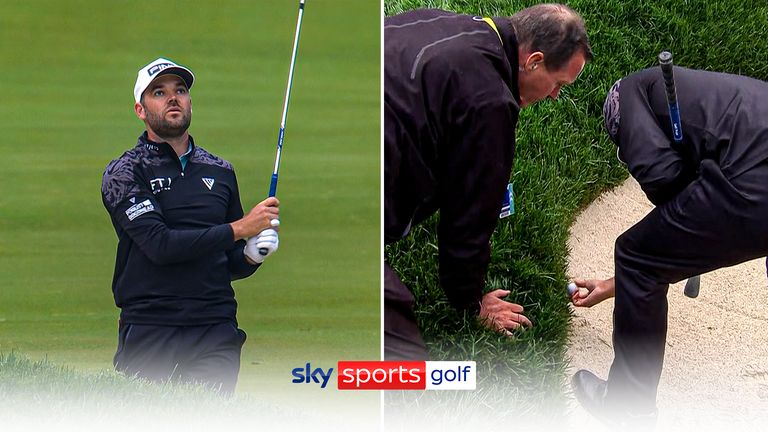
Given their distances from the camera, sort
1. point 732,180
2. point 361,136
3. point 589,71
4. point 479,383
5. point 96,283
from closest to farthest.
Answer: point 96,283 < point 361,136 < point 732,180 < point 479,383 < point 589,71

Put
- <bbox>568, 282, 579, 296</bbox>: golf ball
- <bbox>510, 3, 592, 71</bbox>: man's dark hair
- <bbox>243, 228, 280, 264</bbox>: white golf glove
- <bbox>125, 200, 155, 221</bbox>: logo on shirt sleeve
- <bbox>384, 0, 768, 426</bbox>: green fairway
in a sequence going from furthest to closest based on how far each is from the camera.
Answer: <bbox>568, 282, 579, 296</bbox>: golf ball, <bbox>384, 0, 768, 426</bbox>: green fairway, <bbox>510, 3, 592, 71</bbox>: man's dark hair, <bbox>243, 228, 280, 264</bbox>: white golf glove, <bbox>125, 200, 155, 221</bbox>: logo on shirt sleeve

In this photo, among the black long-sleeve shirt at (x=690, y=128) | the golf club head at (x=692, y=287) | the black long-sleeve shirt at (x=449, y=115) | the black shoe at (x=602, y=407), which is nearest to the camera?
the black long-sleeve shirt at (x=449, y=115)

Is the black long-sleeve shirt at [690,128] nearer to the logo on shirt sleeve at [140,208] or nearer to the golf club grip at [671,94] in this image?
the golf club grip at [671,94]

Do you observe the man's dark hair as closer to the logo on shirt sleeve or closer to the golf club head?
the logo on shirt sleeve

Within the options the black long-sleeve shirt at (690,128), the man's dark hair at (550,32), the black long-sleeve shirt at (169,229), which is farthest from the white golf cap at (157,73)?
the black long-sleeve shirt at (690,128)

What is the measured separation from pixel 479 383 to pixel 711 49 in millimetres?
2854

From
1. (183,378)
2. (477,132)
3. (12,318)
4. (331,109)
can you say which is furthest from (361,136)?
(12,318)

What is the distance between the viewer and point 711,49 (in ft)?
20.1

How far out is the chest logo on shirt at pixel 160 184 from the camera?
2.93 m

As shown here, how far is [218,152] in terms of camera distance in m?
2.99

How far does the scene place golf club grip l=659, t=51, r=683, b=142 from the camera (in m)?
3.56

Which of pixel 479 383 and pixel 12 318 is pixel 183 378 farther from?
pixel 479 383

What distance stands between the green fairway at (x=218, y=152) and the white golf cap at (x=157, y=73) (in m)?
0.02

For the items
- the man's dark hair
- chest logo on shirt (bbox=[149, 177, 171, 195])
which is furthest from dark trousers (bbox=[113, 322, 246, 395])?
the man's dark hair
